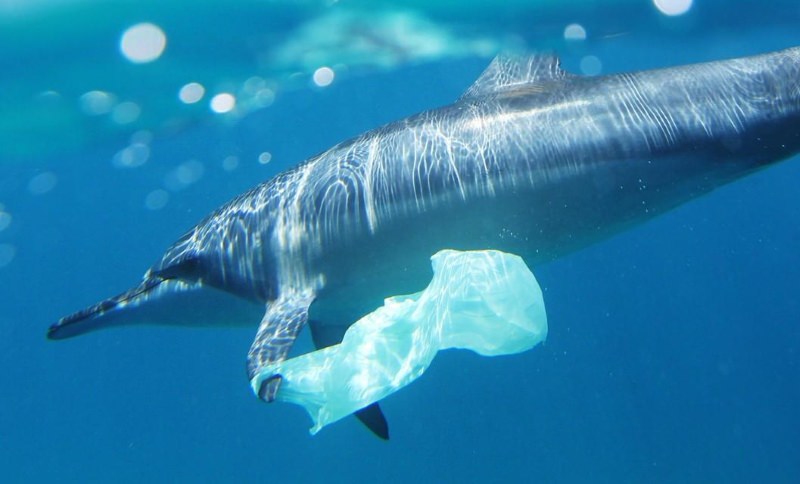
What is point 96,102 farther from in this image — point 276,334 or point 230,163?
point 230,163

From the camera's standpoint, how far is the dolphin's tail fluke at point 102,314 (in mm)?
7559

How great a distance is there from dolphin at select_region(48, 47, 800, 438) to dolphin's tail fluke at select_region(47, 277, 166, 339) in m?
0.02

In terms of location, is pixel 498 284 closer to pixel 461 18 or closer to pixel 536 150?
pixel 536 150

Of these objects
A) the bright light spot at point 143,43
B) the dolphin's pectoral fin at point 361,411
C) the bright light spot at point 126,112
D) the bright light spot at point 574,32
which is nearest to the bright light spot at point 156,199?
the bright light spot at point 126,112

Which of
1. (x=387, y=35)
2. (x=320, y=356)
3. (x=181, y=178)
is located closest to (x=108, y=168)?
(x=181, y=178)

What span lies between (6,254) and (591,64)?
4200 centimetres

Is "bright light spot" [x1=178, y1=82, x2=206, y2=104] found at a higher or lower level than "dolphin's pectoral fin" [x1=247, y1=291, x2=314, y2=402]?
higher

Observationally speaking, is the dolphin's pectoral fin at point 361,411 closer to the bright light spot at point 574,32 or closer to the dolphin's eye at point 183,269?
the dolphin's eye at point 183,269

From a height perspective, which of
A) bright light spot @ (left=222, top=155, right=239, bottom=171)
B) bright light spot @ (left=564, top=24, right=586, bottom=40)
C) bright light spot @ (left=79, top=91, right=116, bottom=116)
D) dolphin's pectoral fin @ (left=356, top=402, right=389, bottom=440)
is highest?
bright light spot @ (left=79, top=91, right=116, bottom=116)

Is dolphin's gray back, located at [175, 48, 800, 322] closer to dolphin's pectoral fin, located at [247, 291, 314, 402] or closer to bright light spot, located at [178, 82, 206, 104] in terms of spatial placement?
dolphin's pectoral fin, located at [247, 291, 314, 402]

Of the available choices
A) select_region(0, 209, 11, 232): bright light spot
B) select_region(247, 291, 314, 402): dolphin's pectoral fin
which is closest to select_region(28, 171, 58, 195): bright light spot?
select_region(0, 209, 11, 232): bright light spot

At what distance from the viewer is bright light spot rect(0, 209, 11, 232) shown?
120ft

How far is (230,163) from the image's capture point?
121 feet

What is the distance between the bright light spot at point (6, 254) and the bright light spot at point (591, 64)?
4033 centimetres
